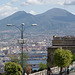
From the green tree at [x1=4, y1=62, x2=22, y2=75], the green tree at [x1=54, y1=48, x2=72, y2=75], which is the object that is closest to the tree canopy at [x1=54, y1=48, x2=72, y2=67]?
the green tree at [x1=54, y1=48, x2=72, y2=75]

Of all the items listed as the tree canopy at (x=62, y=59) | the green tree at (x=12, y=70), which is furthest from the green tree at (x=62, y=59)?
the green tree at (x=12, y=70)

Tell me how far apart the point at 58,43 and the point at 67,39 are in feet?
5.65

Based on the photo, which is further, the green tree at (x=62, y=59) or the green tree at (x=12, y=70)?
the green tree at (x=62, y=59)

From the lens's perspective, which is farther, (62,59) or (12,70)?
(62,59)

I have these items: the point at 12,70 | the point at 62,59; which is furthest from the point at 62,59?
the point at 12,70

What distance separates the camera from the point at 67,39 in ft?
193

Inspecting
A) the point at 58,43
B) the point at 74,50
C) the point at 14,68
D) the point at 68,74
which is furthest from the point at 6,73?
the point at 58,43

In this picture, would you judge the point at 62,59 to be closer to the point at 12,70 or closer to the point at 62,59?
the point at 62,59

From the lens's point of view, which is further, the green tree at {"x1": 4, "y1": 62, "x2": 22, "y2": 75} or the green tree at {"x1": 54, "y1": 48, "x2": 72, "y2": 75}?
the green tree at {"x1": 54, "y1": 48, "x2": 72, "y2": 75}

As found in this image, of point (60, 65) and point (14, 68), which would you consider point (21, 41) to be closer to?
point (14, 68)

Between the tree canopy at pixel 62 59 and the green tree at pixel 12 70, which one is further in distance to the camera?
the tree canopy at pixel 62 59

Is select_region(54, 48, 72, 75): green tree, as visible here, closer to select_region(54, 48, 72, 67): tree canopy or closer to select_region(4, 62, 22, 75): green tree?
select_region(54, 48, 72, 67): tree canopy

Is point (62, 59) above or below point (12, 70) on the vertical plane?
above

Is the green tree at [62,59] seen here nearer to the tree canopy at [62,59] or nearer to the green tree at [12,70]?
the tree canopy at [62,59]
